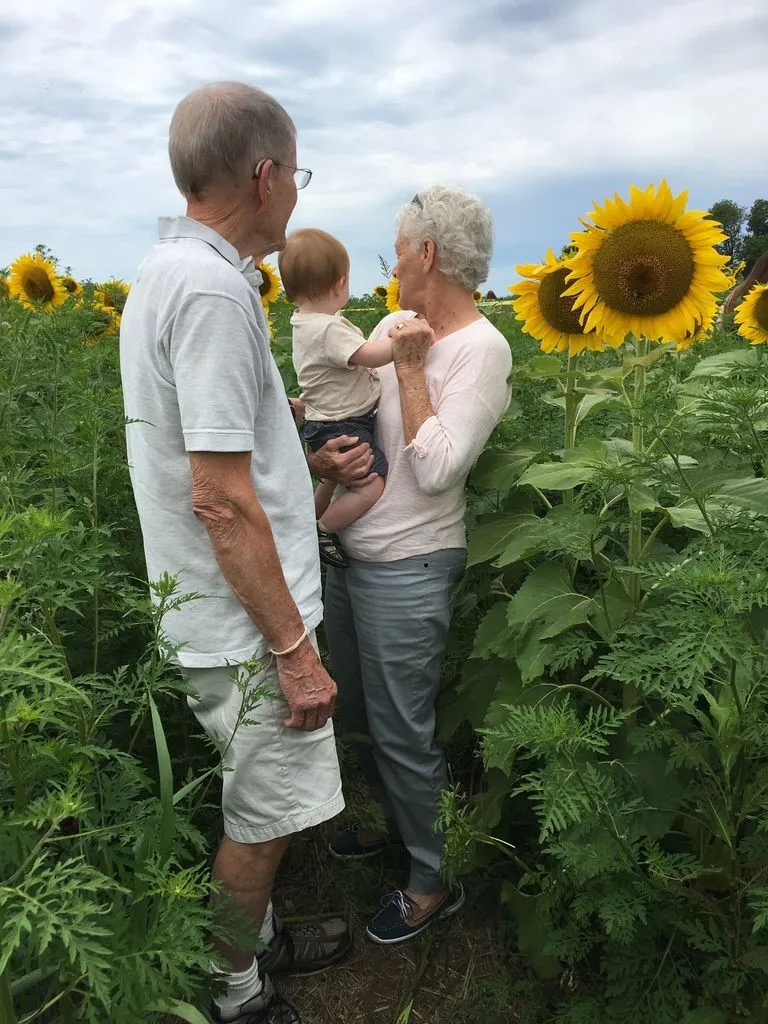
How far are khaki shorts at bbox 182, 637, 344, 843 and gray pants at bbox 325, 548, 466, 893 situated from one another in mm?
462

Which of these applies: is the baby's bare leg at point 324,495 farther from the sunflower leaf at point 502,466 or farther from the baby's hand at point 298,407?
the sunflower leaf at point 502,466

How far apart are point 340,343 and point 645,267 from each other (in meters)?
0.89

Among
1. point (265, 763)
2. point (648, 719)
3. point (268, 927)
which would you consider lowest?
point (268, 927)

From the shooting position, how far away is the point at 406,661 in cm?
234

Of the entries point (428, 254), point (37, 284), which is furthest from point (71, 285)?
point (428, 254)

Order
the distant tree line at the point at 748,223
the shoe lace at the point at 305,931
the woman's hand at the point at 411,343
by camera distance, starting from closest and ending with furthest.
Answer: the woman's hand at the point at 411,343 → the shoe lace at the point at 305,931 → the distant tree line at the point at 748,223

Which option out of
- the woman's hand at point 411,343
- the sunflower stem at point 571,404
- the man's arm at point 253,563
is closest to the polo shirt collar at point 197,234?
the man's arm at point 253,563

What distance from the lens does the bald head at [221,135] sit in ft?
5.38

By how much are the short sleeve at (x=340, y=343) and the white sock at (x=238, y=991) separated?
1623 mm

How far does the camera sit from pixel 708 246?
211cm

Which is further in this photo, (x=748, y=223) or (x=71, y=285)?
(x=748, y=223)

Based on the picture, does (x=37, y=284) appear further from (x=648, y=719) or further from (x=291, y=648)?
(x=648, y=719)

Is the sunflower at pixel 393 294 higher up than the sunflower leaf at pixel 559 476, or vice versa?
the sunflower at pixel 393 294

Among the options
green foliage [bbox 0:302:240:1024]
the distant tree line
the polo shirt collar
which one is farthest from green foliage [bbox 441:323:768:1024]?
the distant tree line
